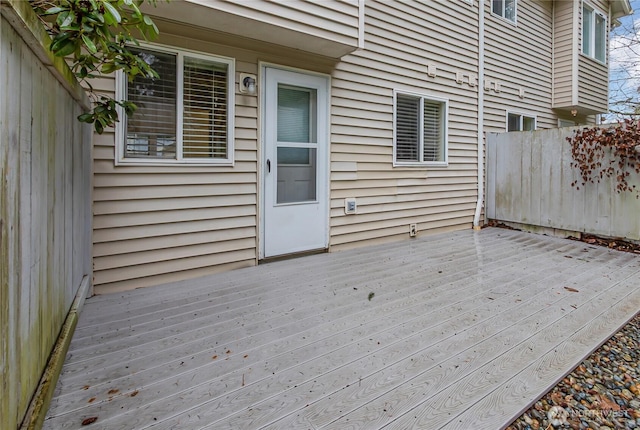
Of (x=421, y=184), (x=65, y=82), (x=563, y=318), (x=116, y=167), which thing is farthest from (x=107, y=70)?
(x=421, y=184)

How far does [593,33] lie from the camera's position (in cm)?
806

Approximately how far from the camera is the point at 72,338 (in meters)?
2.26

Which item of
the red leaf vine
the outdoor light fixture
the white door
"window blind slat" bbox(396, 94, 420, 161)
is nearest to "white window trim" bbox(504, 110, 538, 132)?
the red leaf vine

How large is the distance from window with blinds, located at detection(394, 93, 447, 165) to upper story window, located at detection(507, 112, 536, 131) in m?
2.09

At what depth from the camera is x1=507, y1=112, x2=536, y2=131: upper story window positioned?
7076 mm

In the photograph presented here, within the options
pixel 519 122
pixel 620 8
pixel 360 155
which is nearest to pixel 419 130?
pixel 360 155

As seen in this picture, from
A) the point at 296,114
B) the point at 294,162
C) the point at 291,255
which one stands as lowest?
the point at 291,255

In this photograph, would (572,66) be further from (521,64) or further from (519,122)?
(519,122)

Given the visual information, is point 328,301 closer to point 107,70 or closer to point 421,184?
point 107,70

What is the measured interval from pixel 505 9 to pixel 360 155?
4834 mm

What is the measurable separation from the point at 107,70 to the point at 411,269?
3.18m

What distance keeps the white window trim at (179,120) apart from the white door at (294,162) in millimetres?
387

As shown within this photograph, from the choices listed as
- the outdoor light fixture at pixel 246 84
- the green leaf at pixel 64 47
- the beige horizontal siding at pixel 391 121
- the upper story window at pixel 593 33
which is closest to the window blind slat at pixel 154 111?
the outdoor light fixture at pixel 246 84

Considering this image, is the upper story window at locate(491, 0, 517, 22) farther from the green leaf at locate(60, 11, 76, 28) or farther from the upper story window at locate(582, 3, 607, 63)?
the green leaf at locate(60, 11, 76, 28)
